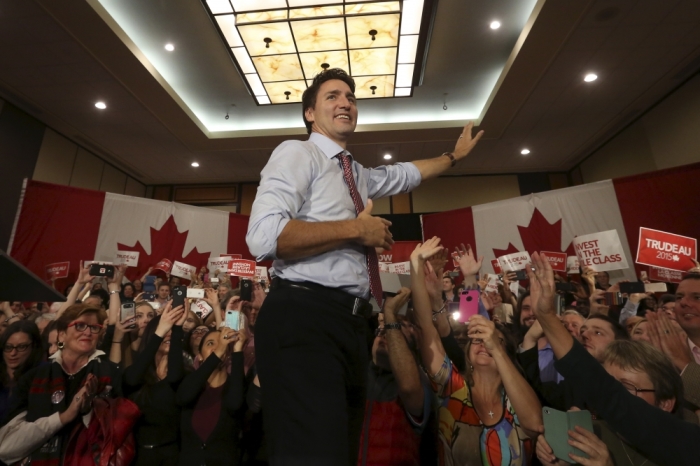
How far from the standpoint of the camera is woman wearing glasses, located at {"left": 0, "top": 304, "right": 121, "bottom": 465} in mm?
1640

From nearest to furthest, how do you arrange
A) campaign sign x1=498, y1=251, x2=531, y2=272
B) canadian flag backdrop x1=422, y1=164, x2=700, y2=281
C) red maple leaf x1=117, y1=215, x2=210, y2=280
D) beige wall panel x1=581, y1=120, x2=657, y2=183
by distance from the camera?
campaign sign x1=498, y1=251, x2=531, y2=272, canadian flag backdrop x1=422, y1=164, x2=700, y2=281, red maple leaf x1=117, y1=215, x2=210, y2=280, beige wall panel x1=581, y1=120, x2=657, y2=183

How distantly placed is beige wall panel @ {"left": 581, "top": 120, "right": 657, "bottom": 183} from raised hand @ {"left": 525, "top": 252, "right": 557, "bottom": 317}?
18.7ft

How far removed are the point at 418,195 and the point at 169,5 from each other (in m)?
5.26

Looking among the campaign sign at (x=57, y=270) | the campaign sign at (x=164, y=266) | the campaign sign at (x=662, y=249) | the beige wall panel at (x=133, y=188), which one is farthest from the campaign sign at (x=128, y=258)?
the campaign sign at (x=662, y=249)

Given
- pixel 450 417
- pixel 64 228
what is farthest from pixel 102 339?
pixel 64 228

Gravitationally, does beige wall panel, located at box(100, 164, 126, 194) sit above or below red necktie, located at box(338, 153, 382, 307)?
above

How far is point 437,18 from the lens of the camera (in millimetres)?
4320

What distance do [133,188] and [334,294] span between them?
8.40 m

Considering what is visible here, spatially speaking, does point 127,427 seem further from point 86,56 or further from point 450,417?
point 86,56

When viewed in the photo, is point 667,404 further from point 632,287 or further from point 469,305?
point 632,287

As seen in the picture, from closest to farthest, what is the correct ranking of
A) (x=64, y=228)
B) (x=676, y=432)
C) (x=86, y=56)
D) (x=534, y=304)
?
1. (x=676, y=432)
2. (x=534, y=304)
3. (x=86, y=56)
4. (x=64, y=228)

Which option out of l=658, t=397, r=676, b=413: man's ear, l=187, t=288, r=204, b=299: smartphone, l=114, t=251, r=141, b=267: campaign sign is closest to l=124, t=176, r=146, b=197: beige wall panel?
l=114, t=251, r=141, b=267: campaign sign

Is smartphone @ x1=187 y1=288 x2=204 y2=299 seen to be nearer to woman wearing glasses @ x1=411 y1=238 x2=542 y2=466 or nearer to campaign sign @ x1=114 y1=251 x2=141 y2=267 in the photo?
woman wearing glasses @ x1=411 y1=238 x2=542 y2=466

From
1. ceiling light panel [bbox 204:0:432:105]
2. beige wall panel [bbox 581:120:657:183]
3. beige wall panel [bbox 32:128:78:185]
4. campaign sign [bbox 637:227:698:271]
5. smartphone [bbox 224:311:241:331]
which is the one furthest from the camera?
beige wall panel [bbox 32:128:78:185]
